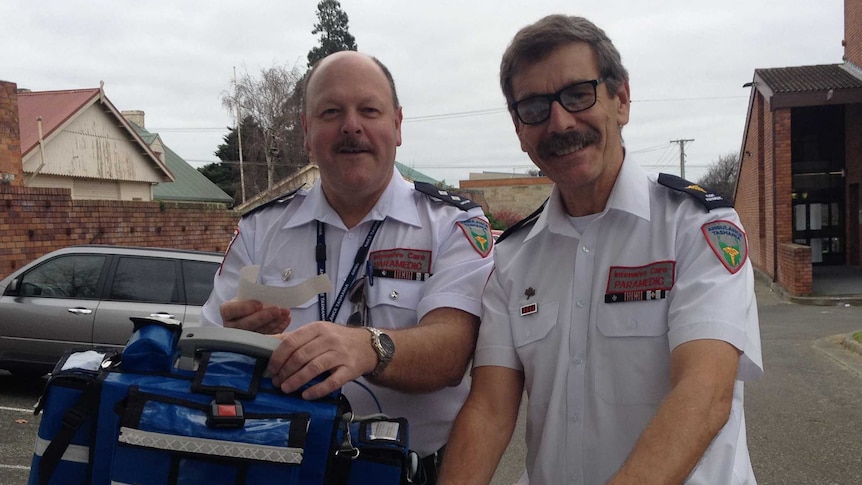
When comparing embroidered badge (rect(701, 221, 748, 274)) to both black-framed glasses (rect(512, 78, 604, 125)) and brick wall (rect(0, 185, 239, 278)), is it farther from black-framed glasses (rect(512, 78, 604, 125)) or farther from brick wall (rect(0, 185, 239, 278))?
brick wall (rect(0, 185, 239, 278))

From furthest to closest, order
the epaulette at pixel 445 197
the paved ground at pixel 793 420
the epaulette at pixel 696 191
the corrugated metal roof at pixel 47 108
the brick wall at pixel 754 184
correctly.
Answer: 1. the corrugated metal roof at pixel 47 108
2. the brick wall at pixel 754 184
3. the paved ground at pixel 793 420
4. the epaulette at pixel 445 197
5. the epaulette at pixel 696 191

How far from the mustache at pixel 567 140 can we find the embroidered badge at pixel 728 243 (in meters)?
0.36

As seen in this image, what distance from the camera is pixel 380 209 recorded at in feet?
7.22

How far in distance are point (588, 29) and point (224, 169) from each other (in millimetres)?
45815

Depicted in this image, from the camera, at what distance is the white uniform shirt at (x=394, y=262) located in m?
2.05

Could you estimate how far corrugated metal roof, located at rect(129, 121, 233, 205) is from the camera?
117ft

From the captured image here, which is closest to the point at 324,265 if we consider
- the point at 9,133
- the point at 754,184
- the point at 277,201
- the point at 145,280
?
the point at 277,201

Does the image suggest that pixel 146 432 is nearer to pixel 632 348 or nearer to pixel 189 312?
pixel 632 348

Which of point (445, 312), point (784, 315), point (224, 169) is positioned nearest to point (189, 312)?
point (445, 312)

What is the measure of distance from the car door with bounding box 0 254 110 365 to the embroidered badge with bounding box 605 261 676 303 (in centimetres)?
685

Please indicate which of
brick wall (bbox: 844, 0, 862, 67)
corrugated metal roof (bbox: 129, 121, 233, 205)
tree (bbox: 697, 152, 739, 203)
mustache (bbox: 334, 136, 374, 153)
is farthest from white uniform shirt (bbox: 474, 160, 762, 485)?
tree (bbox: 697, 152, 739, 203)

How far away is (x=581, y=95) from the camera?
185 cm

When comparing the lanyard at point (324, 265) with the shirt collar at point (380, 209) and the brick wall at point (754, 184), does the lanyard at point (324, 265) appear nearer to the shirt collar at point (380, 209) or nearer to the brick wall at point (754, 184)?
the shirt collar at point (380, 209)

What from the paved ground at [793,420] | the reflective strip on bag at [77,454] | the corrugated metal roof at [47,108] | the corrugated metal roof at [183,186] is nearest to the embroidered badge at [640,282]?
the reflective strip on bag at [77,454]
